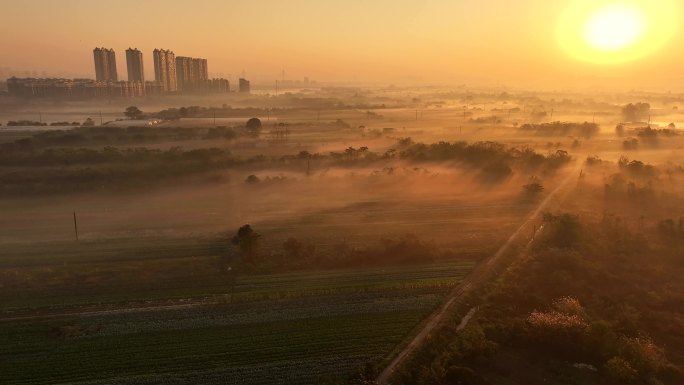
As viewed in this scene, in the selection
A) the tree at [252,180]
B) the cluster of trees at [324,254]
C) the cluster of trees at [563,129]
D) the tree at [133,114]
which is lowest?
the cluster of trees at [324,254]

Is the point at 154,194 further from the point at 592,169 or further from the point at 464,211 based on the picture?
the point at 592,169

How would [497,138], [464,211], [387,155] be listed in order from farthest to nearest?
1. [497,138]
2. [387,155]
3. [464,211]

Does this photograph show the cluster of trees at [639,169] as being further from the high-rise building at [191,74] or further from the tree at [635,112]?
the high-rise building at [191,74]

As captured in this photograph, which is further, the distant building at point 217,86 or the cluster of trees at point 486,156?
the distant building at point 217,86

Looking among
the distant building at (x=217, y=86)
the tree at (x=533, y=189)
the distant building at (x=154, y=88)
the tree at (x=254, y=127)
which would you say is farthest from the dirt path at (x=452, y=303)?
the distant building at (x=217, y=86)

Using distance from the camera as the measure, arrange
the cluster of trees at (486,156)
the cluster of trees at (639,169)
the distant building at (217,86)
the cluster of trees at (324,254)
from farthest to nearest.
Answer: the distant building at (217,86) → the cluster of trees at (486,156) → the cluster of trees at (639,169) → the cluster of trees at (324,254)

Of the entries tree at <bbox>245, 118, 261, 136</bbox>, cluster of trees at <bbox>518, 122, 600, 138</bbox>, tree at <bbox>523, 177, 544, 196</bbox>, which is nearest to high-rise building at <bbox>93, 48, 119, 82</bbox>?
tree at <bbox>245, 118, 261, 136</bbox>

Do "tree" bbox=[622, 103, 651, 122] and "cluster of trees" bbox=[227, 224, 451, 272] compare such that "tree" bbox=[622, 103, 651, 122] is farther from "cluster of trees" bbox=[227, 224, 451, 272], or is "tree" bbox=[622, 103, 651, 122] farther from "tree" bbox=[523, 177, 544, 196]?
"cluster of trees" bbox=[227, 224, 451, 272]

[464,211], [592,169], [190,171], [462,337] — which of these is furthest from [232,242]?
[592,169]
